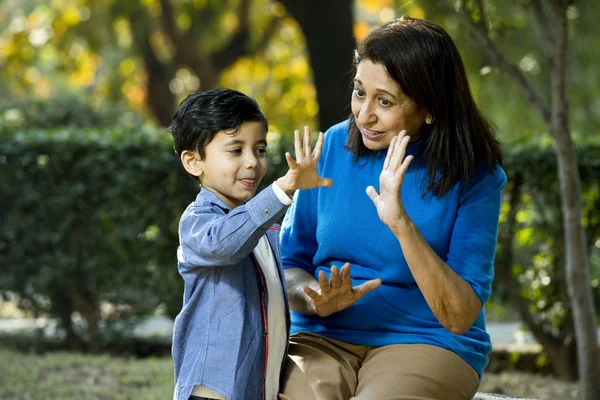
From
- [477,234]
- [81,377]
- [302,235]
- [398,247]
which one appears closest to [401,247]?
[398,247]

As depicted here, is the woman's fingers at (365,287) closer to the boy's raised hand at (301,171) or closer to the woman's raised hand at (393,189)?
the woman's raised hand at (393,189)

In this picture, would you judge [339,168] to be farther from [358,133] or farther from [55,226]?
[55,226]

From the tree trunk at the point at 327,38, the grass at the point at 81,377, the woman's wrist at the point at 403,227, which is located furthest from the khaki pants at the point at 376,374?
the tree trunk at the point at 327,38

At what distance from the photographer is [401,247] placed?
2.71 metres

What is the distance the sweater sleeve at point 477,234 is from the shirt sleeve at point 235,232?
23.4 inches

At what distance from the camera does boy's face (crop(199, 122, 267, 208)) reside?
2643 mm

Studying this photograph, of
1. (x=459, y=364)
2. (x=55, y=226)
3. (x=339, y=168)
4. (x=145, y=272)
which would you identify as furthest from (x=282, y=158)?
(x=459, y=364)

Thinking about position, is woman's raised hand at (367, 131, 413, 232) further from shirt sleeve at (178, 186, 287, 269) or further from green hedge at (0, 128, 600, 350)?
green hedge at (0, 128, 600, 350)

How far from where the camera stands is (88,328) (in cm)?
688

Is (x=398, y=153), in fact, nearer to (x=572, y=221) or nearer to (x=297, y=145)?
(x=297, y=145)

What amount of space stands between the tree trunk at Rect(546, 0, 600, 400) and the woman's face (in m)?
2.21

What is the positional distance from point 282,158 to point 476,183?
323 centimetres

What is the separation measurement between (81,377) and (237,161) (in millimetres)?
3527

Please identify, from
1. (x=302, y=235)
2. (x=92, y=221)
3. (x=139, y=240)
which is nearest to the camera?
(x=302, y=235)
